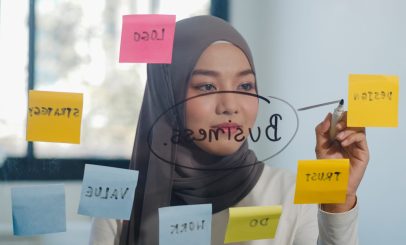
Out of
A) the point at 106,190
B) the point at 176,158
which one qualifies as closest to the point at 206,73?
the point at 176,158

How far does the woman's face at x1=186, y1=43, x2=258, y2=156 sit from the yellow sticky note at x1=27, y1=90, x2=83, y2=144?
185mm

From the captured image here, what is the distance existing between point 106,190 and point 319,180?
0.37 m

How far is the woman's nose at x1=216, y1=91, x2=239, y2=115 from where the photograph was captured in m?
0.85

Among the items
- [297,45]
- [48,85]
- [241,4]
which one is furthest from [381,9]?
[48,85]

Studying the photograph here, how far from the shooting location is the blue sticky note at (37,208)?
2.74ft

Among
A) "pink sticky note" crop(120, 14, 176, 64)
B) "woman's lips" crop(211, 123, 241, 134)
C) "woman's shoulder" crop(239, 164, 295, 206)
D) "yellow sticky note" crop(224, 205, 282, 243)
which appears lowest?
"yellow sticky note" crop(224, 205, 282, 243)

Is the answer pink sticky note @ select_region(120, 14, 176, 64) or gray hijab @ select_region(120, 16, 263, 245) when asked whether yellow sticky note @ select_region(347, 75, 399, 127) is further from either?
pink sticky note @ select_region(120, 14, 176, 64)

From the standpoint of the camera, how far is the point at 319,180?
91 centimetres

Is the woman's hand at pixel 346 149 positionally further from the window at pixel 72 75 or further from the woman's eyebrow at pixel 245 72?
the window at pixel 72 75

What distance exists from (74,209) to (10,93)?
22 centimetres

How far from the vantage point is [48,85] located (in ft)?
2.72

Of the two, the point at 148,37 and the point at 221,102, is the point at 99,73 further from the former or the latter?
the point at 221,102

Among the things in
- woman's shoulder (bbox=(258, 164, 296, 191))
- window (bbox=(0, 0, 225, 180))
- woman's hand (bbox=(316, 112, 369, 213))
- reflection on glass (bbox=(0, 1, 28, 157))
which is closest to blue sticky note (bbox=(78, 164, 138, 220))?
window (bbox=(0, 0, 225, 180))

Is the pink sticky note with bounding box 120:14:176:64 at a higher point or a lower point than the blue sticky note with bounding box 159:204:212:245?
higher
